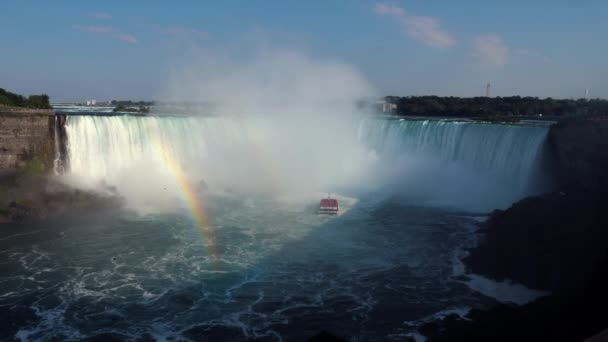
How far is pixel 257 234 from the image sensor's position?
14930 mm

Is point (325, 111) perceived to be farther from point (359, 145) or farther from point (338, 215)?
point (338, 215)

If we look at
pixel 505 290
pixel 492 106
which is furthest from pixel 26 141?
pixel 492 106

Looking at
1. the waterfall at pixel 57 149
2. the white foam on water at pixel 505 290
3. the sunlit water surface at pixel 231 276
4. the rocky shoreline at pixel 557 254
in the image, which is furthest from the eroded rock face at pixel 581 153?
the waterfall at pixel 57 149

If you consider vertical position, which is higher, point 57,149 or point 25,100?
point 25,100

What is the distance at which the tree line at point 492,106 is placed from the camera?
40.6 metres

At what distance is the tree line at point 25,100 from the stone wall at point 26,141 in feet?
43.8

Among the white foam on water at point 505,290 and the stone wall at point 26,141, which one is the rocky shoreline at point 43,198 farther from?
the white foam on water at point 505,290

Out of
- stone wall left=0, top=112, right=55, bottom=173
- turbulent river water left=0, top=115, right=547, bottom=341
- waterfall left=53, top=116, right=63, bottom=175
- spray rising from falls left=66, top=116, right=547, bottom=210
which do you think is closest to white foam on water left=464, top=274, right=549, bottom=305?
turbulent river water left=0, top=115, right=547, bottom=341

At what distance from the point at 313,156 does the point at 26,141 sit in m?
14.7

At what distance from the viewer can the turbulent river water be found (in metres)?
9.38

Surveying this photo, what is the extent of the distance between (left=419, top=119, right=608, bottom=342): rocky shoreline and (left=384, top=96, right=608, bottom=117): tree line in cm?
2281

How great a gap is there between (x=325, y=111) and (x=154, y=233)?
19.0 meters

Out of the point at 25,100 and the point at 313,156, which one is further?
the point at 25,100

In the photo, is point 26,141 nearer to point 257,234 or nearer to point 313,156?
point 257,234
